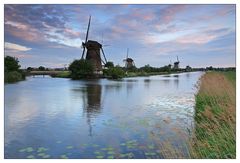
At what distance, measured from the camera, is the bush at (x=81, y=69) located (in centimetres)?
3170

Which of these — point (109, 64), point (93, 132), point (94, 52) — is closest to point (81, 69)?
point (94, 52)

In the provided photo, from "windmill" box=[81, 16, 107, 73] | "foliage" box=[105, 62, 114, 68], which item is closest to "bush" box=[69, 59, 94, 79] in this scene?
"windmill" box=[81, 16, 107, 73]

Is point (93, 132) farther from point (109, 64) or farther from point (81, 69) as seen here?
point (109, 64)

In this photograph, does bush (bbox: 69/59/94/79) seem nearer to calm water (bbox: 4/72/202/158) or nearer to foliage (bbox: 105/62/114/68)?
foliage (bbox: 105/62/114/68)

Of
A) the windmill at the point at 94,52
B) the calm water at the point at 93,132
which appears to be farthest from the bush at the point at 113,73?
the calm water at the point at 93,132

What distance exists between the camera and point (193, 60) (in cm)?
740

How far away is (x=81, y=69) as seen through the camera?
3178cm

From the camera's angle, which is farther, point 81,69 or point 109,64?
point 109,64

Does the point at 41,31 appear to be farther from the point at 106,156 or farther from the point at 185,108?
the point at 185,108

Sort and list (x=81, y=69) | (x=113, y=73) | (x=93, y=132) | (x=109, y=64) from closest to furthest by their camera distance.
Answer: (x=93, y=132)
(x=81, y=69)
(x=113, y=73)
(x=109, y=64)

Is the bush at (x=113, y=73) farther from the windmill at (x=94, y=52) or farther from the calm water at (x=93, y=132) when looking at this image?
the calm water at (x=93, y=132)

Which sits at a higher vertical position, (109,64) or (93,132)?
A: (109,64)

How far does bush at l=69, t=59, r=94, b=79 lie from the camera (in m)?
31.7

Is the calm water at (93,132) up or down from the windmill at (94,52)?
down
